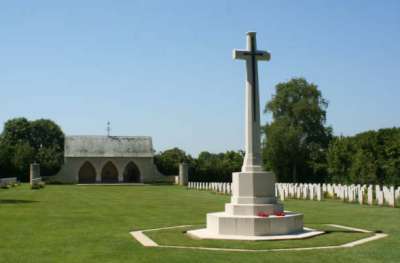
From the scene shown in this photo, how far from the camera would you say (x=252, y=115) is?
12820mm

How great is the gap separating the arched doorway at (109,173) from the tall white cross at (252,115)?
4337 centimetres

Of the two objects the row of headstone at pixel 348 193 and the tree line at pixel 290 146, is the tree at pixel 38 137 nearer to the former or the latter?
the tree line at pixel 290 146

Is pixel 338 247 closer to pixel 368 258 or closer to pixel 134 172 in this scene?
pixel 368 258

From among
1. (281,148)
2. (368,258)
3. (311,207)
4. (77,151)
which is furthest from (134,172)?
(368,258)

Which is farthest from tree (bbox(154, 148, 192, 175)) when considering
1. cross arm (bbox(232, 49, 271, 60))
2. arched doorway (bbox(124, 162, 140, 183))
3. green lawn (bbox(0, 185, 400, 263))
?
cross arm (bbox(232, 49, 271, 60))

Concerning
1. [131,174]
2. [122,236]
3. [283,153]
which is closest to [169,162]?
[131,174]

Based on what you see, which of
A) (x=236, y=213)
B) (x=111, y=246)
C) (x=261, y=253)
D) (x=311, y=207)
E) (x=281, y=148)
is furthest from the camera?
(x=281, y=148)

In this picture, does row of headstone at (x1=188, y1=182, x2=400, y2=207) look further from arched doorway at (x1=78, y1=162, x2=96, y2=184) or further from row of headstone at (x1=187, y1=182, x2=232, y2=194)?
arched doorway at (x1=78, y1=162, x2=96, y2=184)

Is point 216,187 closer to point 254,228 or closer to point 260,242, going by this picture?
point 254,228

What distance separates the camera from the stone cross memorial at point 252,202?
37.8 feet

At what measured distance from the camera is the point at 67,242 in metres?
10.7

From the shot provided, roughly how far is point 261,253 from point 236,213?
311 centimetres

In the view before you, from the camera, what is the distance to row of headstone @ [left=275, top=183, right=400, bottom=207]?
67.2 ft

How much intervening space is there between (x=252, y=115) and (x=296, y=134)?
123ft
